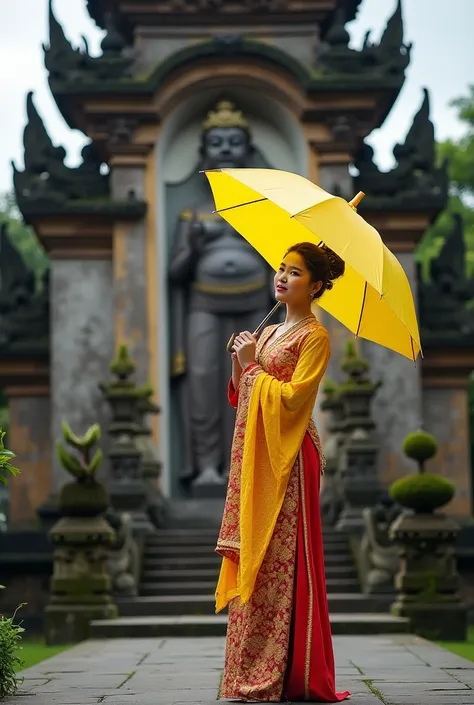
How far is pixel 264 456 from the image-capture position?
6430 millimetres

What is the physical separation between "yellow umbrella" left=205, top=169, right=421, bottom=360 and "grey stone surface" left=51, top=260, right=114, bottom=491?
375 inches

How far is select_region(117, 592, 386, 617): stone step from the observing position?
504 inches

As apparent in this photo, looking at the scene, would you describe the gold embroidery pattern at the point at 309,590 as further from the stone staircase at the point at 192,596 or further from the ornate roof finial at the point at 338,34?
the ornate roof finial at the point at 338,34

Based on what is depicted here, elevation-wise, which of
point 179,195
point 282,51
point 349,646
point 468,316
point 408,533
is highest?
point 282,51

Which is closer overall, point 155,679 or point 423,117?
point 155,679

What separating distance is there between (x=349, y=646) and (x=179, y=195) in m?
8.85

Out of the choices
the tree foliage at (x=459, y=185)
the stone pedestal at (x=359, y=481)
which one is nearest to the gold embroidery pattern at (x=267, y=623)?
the stone pedestal at (x=359, y=481)

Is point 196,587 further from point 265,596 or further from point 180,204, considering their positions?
point 265,596

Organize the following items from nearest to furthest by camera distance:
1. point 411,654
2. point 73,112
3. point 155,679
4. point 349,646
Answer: point 155,679
point 411,654
point 349,646
point 73,112

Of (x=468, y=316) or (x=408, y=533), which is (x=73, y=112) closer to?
(x=468, y=316)

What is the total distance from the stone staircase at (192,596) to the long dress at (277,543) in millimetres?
5218

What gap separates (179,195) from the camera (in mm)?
17750

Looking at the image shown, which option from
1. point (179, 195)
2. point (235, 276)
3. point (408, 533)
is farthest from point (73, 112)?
point (408, 533)

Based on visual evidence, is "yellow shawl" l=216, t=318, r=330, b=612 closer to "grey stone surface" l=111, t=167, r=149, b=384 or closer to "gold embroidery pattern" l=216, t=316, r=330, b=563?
"gold embroidery pattern" l=216, t=316, r=330, b=563
